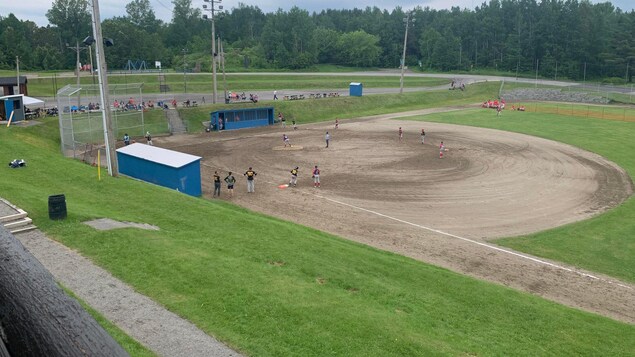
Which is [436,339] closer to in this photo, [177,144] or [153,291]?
[153,291]

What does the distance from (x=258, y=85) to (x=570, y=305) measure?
3265 inches

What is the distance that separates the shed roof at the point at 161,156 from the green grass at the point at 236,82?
44343mm

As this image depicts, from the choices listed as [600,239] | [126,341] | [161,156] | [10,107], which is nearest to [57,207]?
[126,341]

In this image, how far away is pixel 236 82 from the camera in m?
98.1

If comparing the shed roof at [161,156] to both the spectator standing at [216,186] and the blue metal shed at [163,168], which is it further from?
the spectator standing at [216,186]

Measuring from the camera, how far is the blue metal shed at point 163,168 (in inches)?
1265

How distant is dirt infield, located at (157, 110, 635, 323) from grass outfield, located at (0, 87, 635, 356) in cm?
315

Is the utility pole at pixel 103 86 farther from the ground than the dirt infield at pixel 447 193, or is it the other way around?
the utility pole at pixel 103 86

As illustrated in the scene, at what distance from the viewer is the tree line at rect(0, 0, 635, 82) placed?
116938 mm

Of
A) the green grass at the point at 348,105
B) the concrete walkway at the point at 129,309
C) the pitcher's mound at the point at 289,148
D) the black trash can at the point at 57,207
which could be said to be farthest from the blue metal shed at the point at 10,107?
the concrete walkway at the point at 129,309

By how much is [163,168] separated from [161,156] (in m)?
1.89

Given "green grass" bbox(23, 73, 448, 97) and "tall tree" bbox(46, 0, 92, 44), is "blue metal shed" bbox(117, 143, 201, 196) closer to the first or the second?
"green grass" bbox(23, 73, 448, 97)

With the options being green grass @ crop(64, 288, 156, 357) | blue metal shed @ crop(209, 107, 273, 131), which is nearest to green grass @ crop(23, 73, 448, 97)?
blue metal shed @ crop(209, 107, 273, 131)

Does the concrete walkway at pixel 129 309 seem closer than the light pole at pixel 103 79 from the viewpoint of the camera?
Yes
